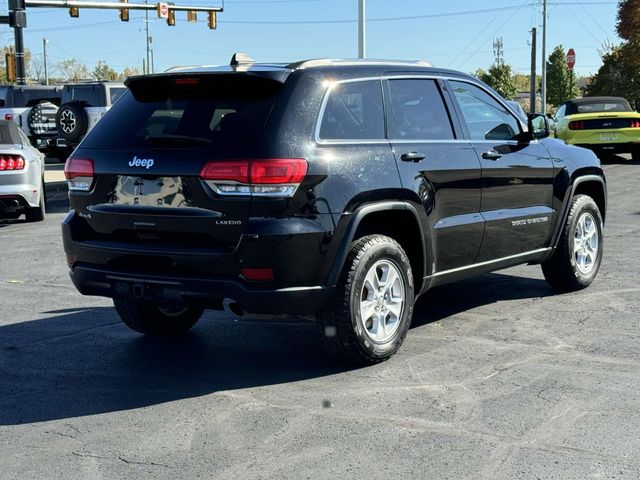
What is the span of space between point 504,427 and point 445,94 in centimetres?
275

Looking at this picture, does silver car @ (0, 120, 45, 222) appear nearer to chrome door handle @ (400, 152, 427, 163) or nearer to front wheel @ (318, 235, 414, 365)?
chrome door handle @ (400, 152, 427, 163)

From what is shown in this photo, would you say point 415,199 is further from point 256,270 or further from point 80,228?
point 80,228

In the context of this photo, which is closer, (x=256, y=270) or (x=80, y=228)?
(x=256, y=270)

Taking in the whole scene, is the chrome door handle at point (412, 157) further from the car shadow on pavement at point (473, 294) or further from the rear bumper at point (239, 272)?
the car shadow on pavement at point (473, 294)

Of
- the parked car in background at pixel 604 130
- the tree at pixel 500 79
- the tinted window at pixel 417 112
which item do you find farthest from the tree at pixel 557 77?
the tinted window at pixel 417 112

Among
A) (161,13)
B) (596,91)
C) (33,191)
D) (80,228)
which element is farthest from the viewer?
(596,91)

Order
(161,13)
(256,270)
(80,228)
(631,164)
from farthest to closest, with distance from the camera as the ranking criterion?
(161,13), (631,164), (80,228), (256,270)

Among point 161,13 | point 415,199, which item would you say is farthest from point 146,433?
point 161,13

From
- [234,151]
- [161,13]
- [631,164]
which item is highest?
[161,13]

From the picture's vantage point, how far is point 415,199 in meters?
5.87

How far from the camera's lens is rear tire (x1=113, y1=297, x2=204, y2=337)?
6488 millimetres

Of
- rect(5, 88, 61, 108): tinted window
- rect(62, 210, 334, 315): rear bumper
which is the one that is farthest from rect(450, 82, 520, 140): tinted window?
rect(5, 88, 61, 108): tinted window

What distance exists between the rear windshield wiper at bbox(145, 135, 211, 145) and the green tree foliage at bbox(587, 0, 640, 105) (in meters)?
50.2

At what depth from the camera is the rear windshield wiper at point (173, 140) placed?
17.3 feet
